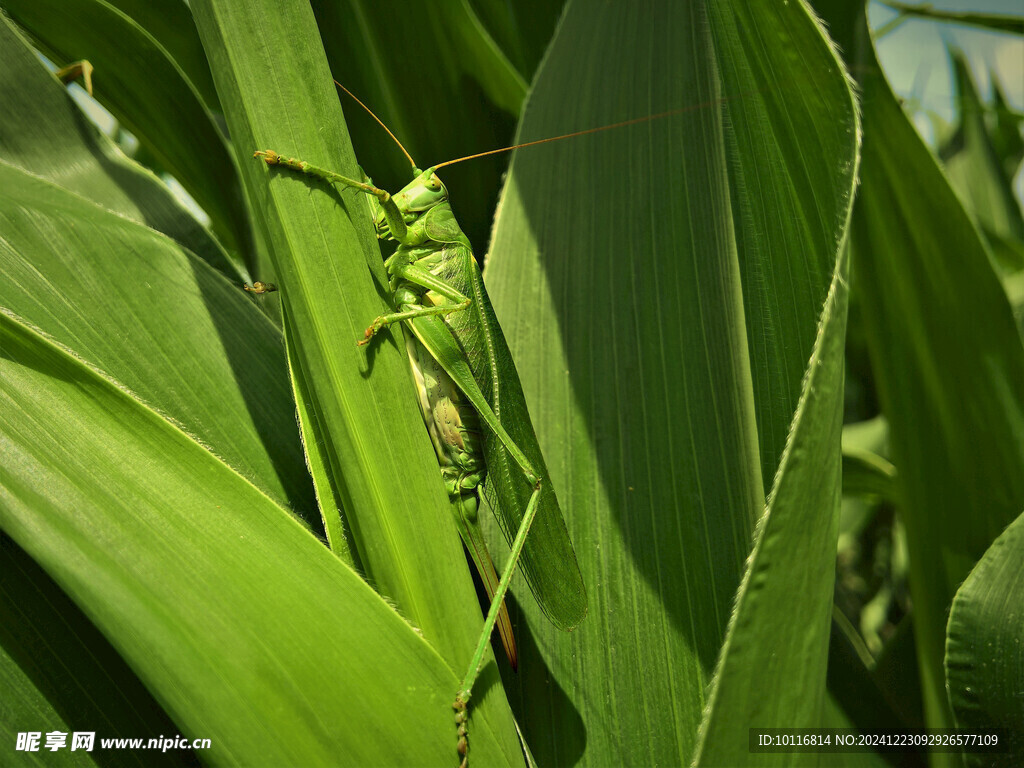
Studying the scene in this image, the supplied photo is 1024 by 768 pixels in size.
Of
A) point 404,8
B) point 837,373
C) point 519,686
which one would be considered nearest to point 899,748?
point 519,686

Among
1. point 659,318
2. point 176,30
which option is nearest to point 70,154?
point 176,30

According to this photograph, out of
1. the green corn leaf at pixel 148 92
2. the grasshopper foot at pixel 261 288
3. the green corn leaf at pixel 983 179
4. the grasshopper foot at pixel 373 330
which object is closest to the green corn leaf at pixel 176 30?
the green corn leaf at pixel 148 92

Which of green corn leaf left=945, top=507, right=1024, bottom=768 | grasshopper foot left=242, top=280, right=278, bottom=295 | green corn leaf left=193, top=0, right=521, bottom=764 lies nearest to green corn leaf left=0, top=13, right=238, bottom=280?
grasshopper foot left=242, top=280, right=278, bottom=295

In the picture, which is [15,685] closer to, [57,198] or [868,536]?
[57,198]

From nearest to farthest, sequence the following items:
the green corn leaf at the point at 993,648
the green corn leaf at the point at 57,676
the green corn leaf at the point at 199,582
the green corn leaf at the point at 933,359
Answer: the green corn leaf at the point at 199,582
the green corn leaf at the point at 57,676
the green corn leaf at the point at 993,648
the green corn leaf at the point at 933,359

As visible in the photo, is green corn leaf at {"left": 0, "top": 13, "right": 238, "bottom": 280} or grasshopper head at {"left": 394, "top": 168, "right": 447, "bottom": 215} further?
grasshopper head at {"left": 394, "top": 168, "right": 447, "bottom": 215}

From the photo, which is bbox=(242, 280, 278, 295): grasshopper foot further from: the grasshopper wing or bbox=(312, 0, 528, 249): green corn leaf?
bbox=(312, 0, 528, 249): green corn leaf

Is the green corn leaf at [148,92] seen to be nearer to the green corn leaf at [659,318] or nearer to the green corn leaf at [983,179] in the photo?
the green corn leaf at [659,318]
